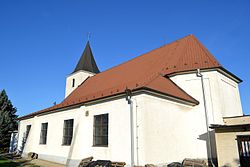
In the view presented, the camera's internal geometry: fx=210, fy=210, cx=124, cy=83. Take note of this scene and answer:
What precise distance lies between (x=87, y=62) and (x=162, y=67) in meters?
15.4

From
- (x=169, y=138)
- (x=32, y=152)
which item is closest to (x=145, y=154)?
(x=169, y=138)

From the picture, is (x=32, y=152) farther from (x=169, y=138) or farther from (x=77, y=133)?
(x=169, y=138)

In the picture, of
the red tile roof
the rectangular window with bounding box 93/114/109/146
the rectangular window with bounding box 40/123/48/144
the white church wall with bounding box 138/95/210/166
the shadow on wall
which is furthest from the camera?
the rectangular window with bounding box 40/123/48/144

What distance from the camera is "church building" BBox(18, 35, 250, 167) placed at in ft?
35.5

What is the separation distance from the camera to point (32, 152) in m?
18.3

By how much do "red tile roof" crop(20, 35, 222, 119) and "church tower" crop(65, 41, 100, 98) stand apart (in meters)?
8.55

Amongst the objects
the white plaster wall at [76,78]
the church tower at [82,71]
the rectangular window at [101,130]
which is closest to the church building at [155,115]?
the rectangular window at [101,130]

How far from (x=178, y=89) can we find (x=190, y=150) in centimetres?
391

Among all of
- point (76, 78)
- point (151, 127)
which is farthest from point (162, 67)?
point (76, 78)

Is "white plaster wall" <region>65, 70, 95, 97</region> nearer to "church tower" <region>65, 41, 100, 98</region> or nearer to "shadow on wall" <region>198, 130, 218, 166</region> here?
"church tower" <region>65, 41, 100, 98</region>

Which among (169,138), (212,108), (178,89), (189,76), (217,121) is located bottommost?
(169,138)

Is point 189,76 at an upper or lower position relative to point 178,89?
upper

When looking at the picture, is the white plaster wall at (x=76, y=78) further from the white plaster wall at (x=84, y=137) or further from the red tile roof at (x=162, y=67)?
the red tile roof at (x=162, y=67)

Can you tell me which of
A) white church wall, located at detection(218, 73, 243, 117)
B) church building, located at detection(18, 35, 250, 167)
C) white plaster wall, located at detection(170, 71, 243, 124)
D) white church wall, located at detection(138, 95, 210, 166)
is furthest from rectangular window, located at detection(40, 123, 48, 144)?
white church wall, located at detection(218, 73, 243, 117)
